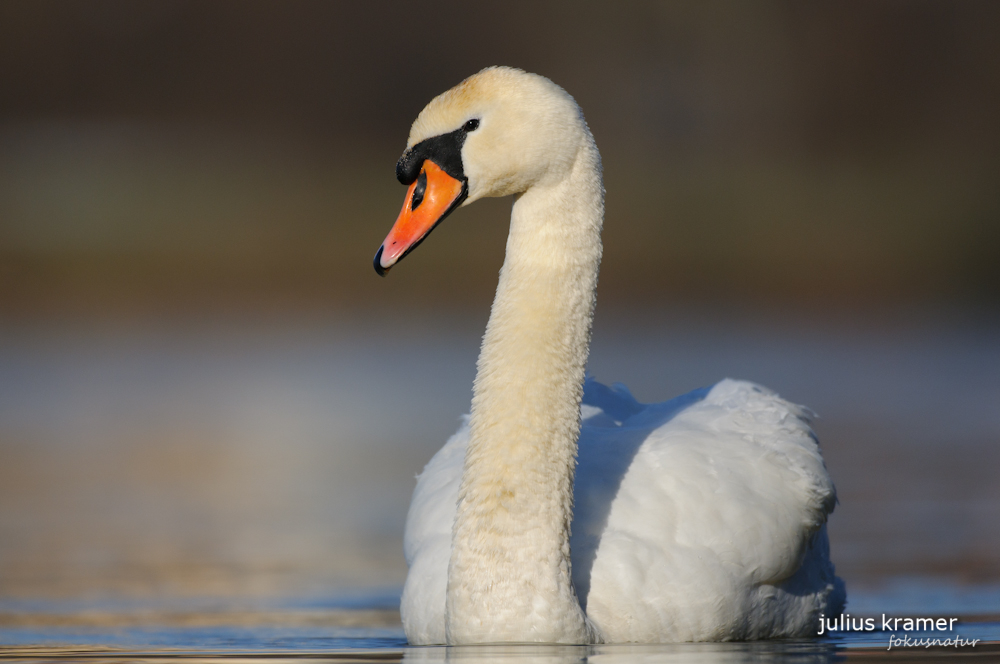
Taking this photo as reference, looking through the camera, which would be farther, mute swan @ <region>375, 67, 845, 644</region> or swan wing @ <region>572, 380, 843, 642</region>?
swan wing @ <region>572, 380, 843, 642</region>

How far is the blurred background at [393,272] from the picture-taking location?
8492 mm

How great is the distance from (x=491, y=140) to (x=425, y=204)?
0.30 metres

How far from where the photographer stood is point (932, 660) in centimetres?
495

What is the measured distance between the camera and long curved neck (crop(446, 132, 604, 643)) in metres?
5.06

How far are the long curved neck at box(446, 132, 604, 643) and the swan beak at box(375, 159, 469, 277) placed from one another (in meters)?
0.24

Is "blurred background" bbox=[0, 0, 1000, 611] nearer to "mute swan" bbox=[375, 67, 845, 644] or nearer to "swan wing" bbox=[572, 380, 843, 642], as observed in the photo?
"swan wing" bbox=[572, 380, 843, 642]

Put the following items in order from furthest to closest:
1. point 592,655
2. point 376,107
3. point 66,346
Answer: point 376,107, point 66,346, point 592,655

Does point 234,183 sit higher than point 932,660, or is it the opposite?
point 234,183

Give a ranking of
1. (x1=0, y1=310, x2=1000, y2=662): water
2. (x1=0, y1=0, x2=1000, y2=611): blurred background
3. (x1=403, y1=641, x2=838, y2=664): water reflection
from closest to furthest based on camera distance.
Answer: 1. (x1=403, y1=641, x2=838, y2=664): water reflection
2. (x1=0, y1=310, x2=1000, y2=662): water
3. (x1=0, y1=0, x2=1000, y2=611): blurred background

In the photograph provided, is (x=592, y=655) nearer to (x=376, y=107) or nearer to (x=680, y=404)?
(x=680, y=404)

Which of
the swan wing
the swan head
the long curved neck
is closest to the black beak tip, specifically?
the swan head

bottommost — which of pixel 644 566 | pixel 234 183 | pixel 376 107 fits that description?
pixel 644 566

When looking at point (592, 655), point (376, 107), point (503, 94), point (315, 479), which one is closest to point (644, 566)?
point (592, 655)

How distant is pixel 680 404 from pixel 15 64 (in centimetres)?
2588
